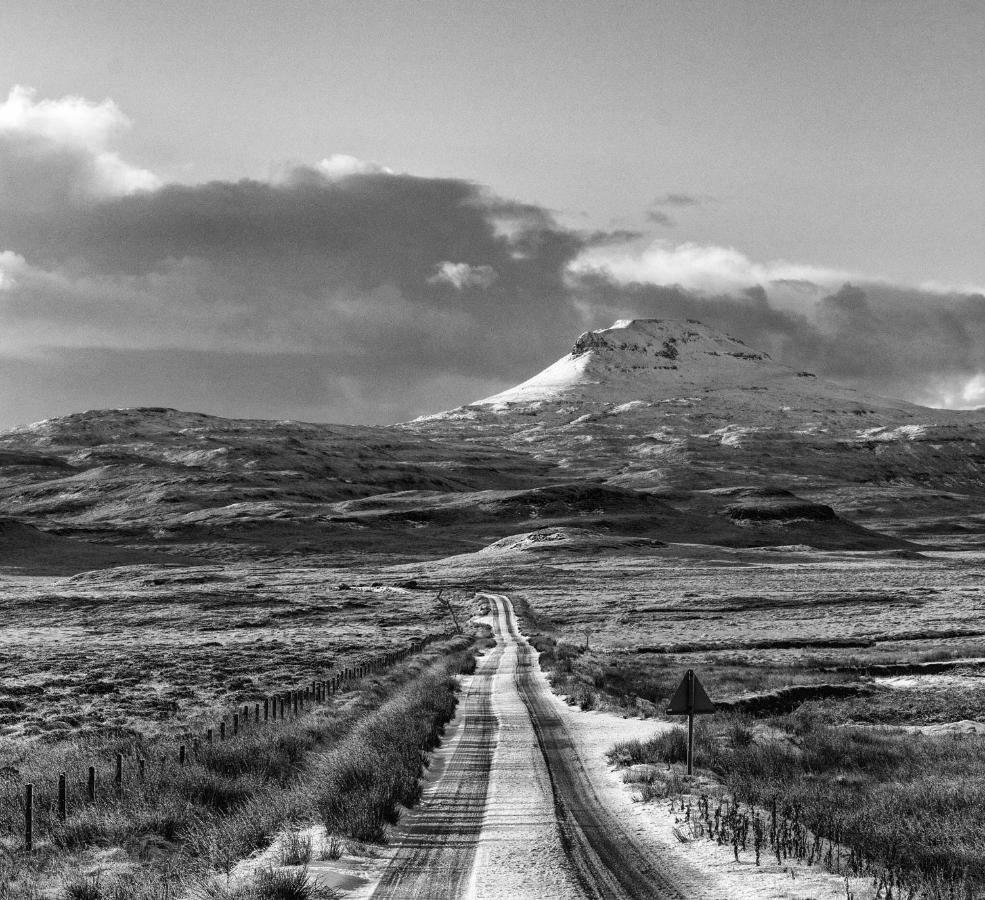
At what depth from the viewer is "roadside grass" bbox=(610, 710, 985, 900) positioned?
11.5 m

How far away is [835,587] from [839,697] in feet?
223

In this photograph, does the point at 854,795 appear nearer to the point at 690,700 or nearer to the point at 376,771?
the point at 690,700

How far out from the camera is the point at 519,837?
13.5 metres

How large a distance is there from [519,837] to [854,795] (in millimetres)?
6534

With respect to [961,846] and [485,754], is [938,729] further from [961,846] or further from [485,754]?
[961,846]

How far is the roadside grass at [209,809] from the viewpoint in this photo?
11.5 meters

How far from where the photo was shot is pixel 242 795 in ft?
51.1

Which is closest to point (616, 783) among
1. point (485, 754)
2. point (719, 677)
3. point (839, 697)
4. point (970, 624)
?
point (485, 754)

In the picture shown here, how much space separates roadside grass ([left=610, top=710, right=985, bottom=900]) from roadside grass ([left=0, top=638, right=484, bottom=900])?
4.78 metres

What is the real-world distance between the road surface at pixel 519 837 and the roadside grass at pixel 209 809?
0.81 metres

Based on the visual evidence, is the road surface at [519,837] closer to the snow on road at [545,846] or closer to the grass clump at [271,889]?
the snow on road at [545,846]

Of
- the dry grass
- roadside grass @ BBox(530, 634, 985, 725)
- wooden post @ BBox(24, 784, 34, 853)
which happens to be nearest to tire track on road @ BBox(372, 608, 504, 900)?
wooden post @ BBox(24, 784, 34, 853)

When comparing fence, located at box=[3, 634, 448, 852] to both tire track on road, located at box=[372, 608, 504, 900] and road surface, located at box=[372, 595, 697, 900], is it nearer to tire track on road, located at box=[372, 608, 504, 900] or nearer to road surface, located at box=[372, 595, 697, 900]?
tire track on road, located at box=[372, 608, 504, 900]

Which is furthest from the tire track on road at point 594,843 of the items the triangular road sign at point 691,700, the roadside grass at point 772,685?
the roadside grass at point 772,685
